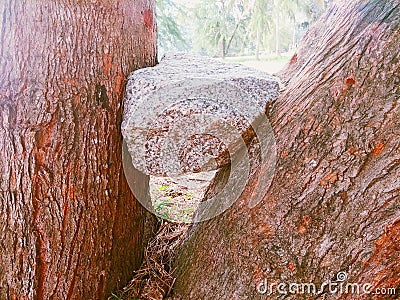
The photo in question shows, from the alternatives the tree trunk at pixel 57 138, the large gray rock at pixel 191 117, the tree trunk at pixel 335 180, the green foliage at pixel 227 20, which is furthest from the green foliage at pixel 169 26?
the tree trunk at pixel 335 180

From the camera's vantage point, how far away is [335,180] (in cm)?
103

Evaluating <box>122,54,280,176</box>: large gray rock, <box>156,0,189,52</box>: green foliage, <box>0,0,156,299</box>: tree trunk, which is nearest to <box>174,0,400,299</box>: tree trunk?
<box>122,54,280,176</box>: large gray rock

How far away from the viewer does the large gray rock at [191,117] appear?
1.20m

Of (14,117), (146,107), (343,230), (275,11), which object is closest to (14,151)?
Answer: (14,117)

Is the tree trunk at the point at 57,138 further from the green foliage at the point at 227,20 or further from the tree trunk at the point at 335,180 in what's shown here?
the green foliage at the point at 227,20

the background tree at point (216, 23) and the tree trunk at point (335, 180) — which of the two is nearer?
the tree trunk at point (335, 180)

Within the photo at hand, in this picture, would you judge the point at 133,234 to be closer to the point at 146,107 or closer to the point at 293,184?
the point at 146,107

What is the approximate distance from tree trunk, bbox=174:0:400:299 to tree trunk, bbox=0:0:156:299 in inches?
19.2

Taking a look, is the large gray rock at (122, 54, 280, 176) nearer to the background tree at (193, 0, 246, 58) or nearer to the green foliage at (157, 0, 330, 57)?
the green foliage at (157, 0, 330, 57)

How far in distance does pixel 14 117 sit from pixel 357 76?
102 cm

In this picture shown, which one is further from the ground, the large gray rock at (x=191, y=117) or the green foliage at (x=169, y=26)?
the green foliage at (x=169, y=26)

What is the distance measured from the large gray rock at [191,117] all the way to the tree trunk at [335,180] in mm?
101

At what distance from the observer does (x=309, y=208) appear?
106cm

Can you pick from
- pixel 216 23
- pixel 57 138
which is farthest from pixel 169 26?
pixel 57 138
